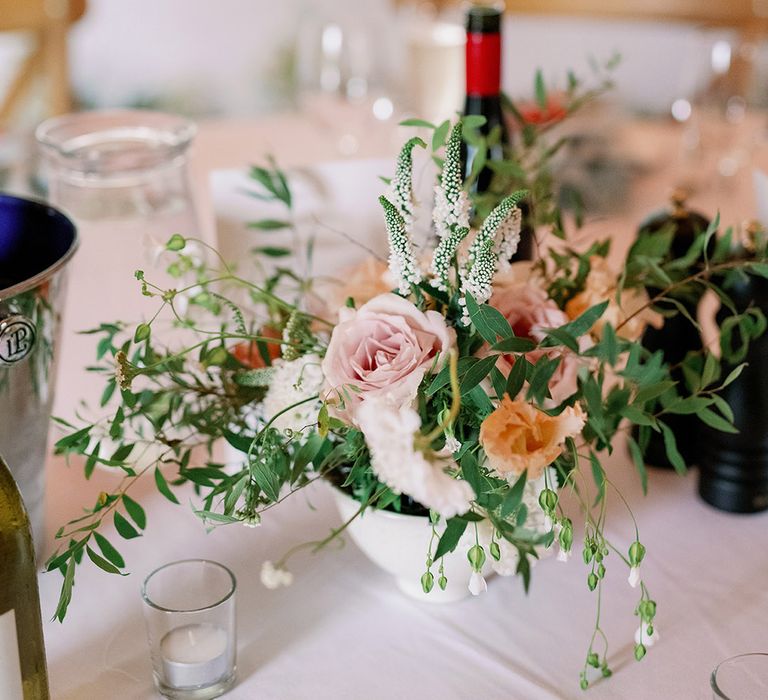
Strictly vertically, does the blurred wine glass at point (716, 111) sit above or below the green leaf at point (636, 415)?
below

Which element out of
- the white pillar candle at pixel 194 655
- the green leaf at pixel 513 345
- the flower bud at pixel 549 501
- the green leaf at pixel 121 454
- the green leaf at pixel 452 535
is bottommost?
the white pillar candle at pixel 194 655

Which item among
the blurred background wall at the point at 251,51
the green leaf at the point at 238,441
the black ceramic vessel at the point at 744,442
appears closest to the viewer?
the green leaf at the point at 238,441

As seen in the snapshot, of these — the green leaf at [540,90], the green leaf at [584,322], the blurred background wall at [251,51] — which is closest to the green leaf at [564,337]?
the green leaf at [584,322]

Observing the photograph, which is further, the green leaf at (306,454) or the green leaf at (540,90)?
the green leaf at (540,90)

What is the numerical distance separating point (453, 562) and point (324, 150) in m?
0.96

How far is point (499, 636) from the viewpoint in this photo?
693mm

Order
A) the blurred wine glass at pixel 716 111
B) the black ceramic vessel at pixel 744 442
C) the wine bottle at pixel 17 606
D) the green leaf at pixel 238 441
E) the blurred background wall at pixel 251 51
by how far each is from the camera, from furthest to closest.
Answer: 1. the blurred background wall at pixel 251 51
2. the blurred wine glass at pixel 716 111
3. the black ceramic vessel at pixel 744 442
4. the green leaf at pixel 238 441
5. the wine bottle at pixel 17 606

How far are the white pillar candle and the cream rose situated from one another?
22cm

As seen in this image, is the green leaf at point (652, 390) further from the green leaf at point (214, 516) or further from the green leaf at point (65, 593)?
the green leaf at point (65, 593)

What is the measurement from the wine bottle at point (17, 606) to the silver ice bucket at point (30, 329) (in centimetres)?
10

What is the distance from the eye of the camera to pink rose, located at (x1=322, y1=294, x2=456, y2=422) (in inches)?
22.3

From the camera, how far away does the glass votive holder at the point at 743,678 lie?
57 centimetres

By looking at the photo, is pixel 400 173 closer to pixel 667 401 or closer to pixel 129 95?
pixel 667 401

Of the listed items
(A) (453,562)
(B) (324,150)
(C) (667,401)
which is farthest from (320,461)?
(B) (324,150)
